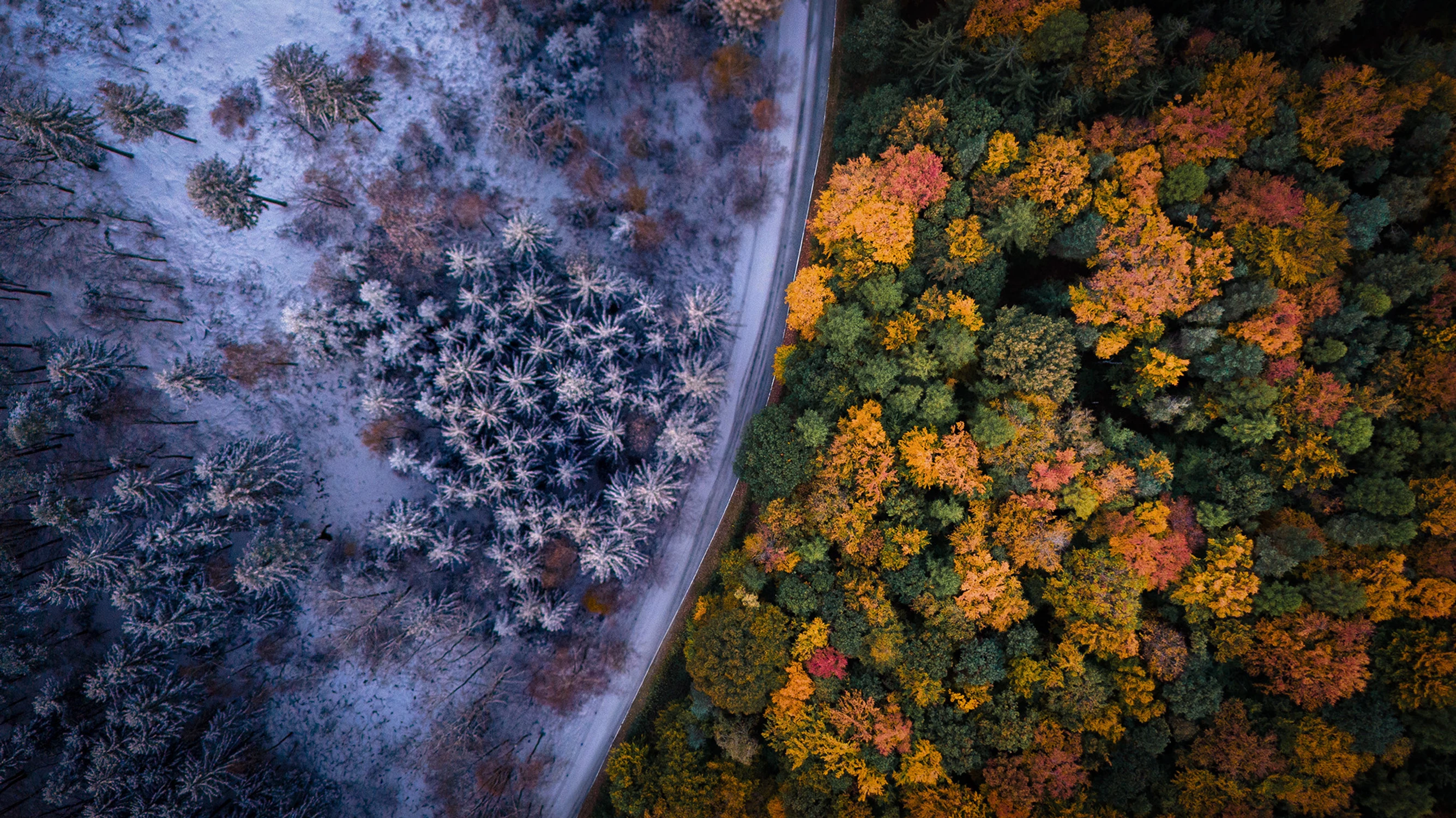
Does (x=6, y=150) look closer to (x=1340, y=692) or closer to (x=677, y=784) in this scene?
(x=677, y=784)

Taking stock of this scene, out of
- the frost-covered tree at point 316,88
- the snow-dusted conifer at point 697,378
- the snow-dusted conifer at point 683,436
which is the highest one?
the frost-covered tree at point 316,88

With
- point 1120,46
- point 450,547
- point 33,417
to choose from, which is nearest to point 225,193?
point 33,417

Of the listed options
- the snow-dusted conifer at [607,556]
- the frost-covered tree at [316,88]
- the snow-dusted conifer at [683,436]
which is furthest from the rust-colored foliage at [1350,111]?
the frost-covered tree at [316,88]

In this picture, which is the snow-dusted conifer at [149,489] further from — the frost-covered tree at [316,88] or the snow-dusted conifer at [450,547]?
the frost-covered tree at [316,88]

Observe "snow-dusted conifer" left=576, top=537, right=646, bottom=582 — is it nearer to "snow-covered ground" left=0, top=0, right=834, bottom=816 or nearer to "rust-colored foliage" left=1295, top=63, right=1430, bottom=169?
"snow-covered ground" left=0, top=0, right=834, bottom=816

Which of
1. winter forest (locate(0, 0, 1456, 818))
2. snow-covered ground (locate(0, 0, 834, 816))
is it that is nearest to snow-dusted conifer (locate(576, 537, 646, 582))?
winter forest (locate(0, 0, 1456, 818))

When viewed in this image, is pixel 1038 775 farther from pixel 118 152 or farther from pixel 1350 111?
pixel 118 152
